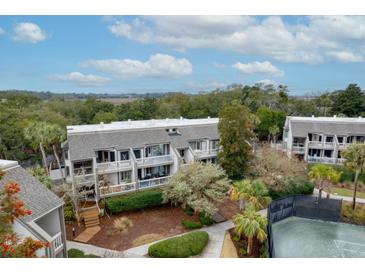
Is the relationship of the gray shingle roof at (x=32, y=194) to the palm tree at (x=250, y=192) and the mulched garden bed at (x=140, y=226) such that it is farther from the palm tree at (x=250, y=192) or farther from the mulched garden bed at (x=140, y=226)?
the palm tree at (x=250, y=192)

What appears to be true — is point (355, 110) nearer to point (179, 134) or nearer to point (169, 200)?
point (179, 134)

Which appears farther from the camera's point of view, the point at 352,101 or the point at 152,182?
the point at 352,101

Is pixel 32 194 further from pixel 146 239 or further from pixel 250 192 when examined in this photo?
pixel 250 192

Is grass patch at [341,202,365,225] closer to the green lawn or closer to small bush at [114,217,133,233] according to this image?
the green lawn

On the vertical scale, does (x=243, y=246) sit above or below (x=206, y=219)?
below

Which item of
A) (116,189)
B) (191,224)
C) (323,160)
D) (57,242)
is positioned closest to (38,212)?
(57,242)

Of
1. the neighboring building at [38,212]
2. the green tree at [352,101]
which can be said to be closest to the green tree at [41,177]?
the neighboring building at [38,212]
